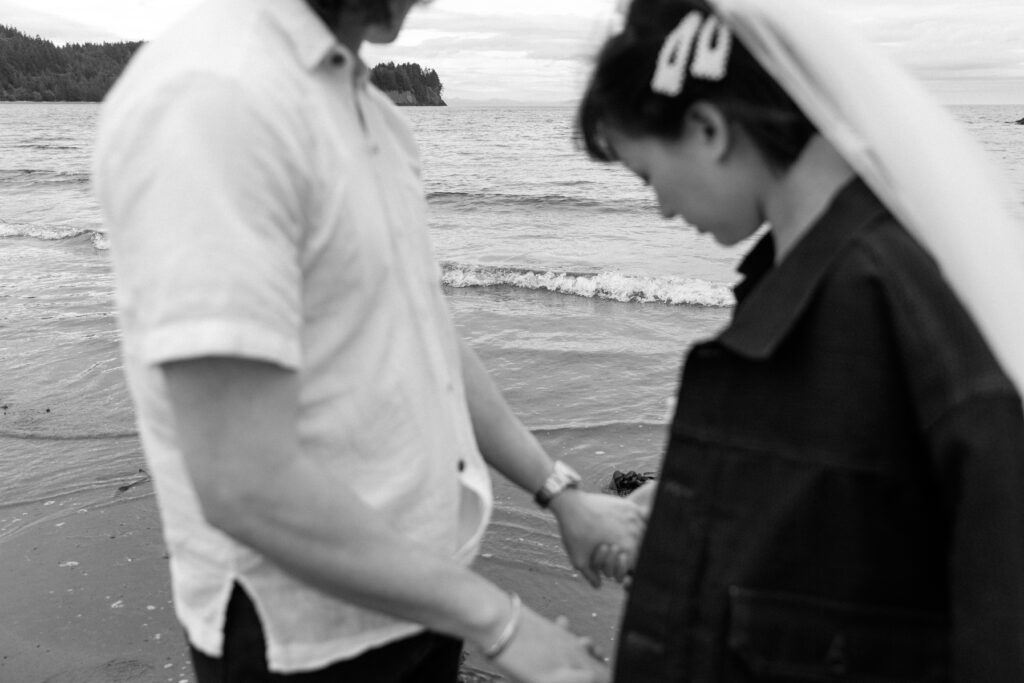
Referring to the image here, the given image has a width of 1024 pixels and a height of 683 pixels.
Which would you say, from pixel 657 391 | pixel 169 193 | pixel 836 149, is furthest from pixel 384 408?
pixel 657 391

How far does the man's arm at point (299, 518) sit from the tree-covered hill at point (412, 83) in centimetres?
11020

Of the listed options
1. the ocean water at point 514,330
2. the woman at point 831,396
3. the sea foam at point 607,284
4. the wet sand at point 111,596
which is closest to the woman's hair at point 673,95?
the woman at point 831,396

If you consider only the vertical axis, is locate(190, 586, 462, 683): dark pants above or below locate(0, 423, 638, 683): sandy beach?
above

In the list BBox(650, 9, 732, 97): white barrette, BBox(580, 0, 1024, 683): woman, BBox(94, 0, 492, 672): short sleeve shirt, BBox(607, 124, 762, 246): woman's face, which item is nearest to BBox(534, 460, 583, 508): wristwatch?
BBox(94, 0, 492, 672): short sleeve shirt

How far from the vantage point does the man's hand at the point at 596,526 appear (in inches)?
78.0

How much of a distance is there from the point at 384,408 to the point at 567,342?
7639 millimetres

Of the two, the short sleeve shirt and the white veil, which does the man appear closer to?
the short sleeve shirt

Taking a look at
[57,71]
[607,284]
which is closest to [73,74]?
[57,71]

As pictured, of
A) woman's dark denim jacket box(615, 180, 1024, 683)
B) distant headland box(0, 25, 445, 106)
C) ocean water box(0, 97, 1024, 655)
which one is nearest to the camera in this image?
woman's dark denim jacket box(615, 180, 1024, 683)

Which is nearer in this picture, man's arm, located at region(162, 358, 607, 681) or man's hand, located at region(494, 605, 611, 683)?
man's arm, located at region(162, 358, 607, 681)

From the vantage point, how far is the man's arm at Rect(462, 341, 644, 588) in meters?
1.97

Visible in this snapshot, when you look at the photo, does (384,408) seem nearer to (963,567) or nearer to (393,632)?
(393,632)

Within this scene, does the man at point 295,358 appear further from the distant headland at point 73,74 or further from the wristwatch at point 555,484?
the distant headland at point 73,74

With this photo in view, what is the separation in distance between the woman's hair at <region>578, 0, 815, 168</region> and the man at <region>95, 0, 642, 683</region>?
32cm
